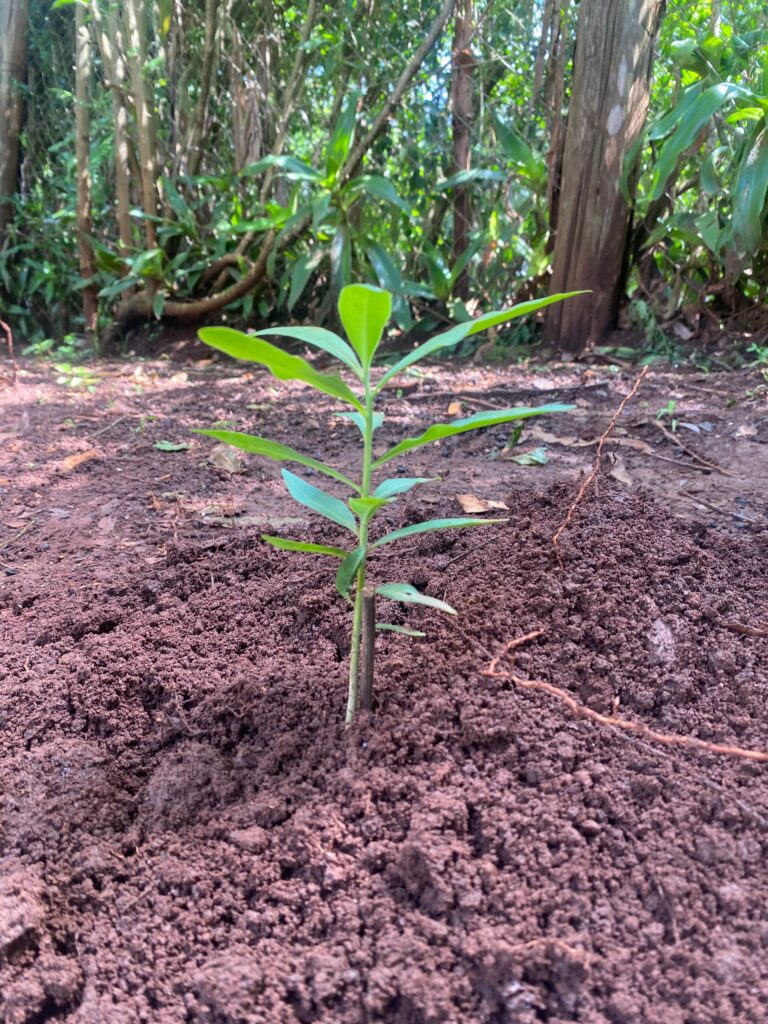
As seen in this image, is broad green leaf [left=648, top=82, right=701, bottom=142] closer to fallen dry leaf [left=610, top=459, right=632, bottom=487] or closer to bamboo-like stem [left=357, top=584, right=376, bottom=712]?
fallen dry leaf [left=610, top=459, right=632, bottom=487]

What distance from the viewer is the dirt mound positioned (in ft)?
2.65

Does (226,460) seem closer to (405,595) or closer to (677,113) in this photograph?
(405,595)

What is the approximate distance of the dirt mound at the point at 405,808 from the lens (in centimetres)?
81

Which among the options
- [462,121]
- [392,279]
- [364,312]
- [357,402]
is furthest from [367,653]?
[462,121]

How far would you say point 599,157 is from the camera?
343 cm

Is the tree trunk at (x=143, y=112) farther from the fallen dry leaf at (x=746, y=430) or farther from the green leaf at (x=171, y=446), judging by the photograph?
the fallen dry leaf at (x=746, y=430)

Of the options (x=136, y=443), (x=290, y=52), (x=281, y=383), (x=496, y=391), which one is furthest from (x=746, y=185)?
(x=290, y=52)

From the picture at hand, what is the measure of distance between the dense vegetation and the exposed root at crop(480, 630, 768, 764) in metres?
2.54

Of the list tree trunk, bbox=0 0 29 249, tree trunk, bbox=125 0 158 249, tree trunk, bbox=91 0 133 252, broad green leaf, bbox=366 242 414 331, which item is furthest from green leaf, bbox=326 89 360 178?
tree trunk, bbox=0 0 29 249

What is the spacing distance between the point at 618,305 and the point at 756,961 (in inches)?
131

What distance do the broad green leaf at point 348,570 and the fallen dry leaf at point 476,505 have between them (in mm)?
846

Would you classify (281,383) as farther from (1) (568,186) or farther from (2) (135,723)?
(2) (135,723)

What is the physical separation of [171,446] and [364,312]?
184 centimetres

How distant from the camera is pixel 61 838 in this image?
3.39 feet
